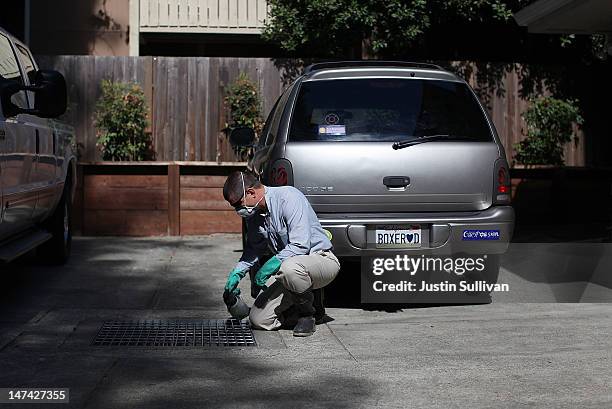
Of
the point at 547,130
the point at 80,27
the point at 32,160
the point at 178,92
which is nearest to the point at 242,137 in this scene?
the point at 32,160

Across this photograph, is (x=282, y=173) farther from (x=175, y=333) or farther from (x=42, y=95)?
(x=42, y=95)

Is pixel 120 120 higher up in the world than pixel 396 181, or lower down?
higher up

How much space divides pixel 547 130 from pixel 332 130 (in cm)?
692

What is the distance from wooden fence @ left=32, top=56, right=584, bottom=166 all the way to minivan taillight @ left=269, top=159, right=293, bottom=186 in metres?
6.45

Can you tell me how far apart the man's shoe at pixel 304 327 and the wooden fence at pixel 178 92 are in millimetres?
7423

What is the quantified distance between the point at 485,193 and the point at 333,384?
2.92 m

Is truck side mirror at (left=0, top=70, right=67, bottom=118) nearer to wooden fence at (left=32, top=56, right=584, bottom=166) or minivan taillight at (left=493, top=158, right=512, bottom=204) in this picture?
minivan taillight at (left=493, top=158, right=512, bottom=204)

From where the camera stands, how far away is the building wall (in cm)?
1764

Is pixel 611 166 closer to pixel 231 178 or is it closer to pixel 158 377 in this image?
pixel 231 178

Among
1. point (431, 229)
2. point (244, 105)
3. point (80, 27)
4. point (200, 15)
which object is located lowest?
point (431, 229)

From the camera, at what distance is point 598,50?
47.9 feet

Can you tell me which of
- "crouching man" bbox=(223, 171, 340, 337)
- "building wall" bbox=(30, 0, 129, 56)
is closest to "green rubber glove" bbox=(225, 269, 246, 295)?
"crouching man" bbox=(223, 171, 340, 337)

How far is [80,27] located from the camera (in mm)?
17781

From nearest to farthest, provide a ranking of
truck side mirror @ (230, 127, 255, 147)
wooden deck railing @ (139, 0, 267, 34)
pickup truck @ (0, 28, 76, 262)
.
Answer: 1. pickup truck @ (0, 28, 76, 262)
2. truck side mirror @ (230, 127, 255, 147)
3. wooden deck railing @ (139, 0, 267, 34)
